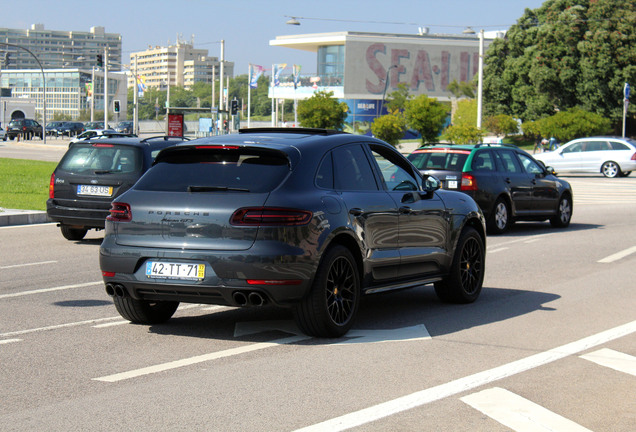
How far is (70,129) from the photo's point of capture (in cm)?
9775

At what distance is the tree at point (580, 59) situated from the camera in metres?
64.1

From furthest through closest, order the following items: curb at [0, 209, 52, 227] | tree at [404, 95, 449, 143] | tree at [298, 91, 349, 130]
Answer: tree at [298, 91, 349, 130] → tree at [404, 95, 449, 143] → curb at [0, 209, 52, 227]

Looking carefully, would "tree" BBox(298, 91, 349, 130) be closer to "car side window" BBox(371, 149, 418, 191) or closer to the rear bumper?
"car side window" BBox(371, 149, 418, 191)

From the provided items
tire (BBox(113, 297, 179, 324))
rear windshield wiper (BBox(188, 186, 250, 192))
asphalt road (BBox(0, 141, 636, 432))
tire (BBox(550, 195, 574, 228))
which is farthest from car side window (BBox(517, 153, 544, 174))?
rear windshield wiper (BBox(188, 186, 250, 192))

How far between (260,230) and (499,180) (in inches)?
467

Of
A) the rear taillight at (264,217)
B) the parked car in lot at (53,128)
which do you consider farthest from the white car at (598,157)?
the parked car in lot at (53,128)

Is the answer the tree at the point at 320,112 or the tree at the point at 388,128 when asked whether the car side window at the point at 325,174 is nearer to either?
the tree at the point at 388,128

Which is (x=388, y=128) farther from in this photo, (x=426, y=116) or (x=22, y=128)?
(x=22, y=128)

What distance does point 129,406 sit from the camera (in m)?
5.47

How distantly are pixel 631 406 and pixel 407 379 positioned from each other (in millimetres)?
1395

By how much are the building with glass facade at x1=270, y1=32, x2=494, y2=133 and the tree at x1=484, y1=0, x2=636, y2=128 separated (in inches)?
1650

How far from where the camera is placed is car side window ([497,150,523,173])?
18609 mm

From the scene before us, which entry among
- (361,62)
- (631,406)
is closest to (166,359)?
(631,406)

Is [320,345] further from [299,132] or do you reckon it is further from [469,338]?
[299,132]
